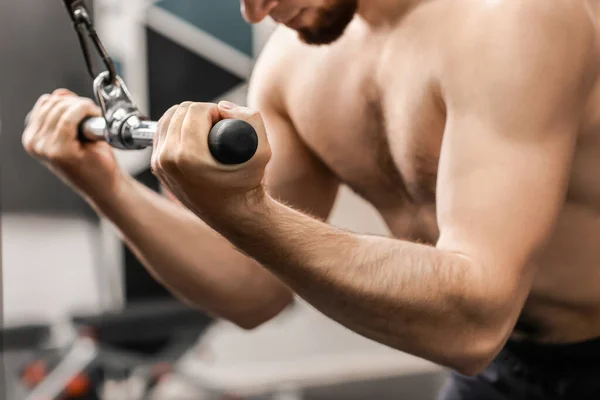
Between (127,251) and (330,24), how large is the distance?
69.8 inches

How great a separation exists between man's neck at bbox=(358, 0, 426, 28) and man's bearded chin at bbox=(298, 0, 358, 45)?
17 millimetres

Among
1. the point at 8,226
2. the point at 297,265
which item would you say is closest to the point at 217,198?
the point at 297,265

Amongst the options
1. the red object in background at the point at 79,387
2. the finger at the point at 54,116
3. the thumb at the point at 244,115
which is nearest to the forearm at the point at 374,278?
the thumb at the point at 244,115

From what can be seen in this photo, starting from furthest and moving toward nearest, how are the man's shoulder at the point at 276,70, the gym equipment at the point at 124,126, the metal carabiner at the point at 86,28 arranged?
the man's shoulder at the point at 276,70 < the metal carabiner at the point at 86,28 < the gym equipment at the point at 124,126

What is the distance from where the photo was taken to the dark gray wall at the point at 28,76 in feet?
7.59

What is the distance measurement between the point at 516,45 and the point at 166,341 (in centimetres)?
202

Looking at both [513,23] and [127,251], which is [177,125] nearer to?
[513,23]

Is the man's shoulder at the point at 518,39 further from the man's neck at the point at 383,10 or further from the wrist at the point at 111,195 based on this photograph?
the wrist at the point at 111,195

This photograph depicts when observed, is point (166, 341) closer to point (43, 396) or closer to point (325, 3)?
point (43, 396)

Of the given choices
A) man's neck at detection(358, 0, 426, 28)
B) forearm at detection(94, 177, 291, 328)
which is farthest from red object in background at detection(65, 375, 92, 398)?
man's neck at detection(358, 0, 426, 28)

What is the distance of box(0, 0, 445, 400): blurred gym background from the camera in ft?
7.61

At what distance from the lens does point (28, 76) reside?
234 centimetres

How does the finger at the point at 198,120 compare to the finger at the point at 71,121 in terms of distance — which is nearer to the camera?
the finger at the point at 198,120

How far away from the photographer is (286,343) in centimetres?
321
